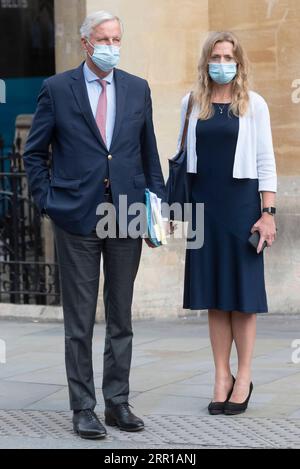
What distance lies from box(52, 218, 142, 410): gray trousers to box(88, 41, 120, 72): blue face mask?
32.7 inches

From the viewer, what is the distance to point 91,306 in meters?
5.90

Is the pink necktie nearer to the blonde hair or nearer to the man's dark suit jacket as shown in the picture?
the man's dark suit jacket

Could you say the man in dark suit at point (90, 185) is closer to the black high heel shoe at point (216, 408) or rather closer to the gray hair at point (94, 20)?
the gray hair at point (94, 20)

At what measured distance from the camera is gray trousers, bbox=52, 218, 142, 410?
5.86 m

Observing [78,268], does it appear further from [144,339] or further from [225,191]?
[144,339]

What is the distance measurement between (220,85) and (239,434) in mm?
1790

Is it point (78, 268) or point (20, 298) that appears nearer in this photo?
point (78, 268)

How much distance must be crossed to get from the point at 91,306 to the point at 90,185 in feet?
1.99

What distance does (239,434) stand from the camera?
227 inches

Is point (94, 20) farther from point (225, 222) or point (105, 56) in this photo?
point (225, 222)

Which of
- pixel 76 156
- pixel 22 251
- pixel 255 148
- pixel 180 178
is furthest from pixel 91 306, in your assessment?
pixel 22 251

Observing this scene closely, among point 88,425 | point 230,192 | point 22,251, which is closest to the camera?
point 88,425

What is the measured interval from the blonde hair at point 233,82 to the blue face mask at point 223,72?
49 millimetres
